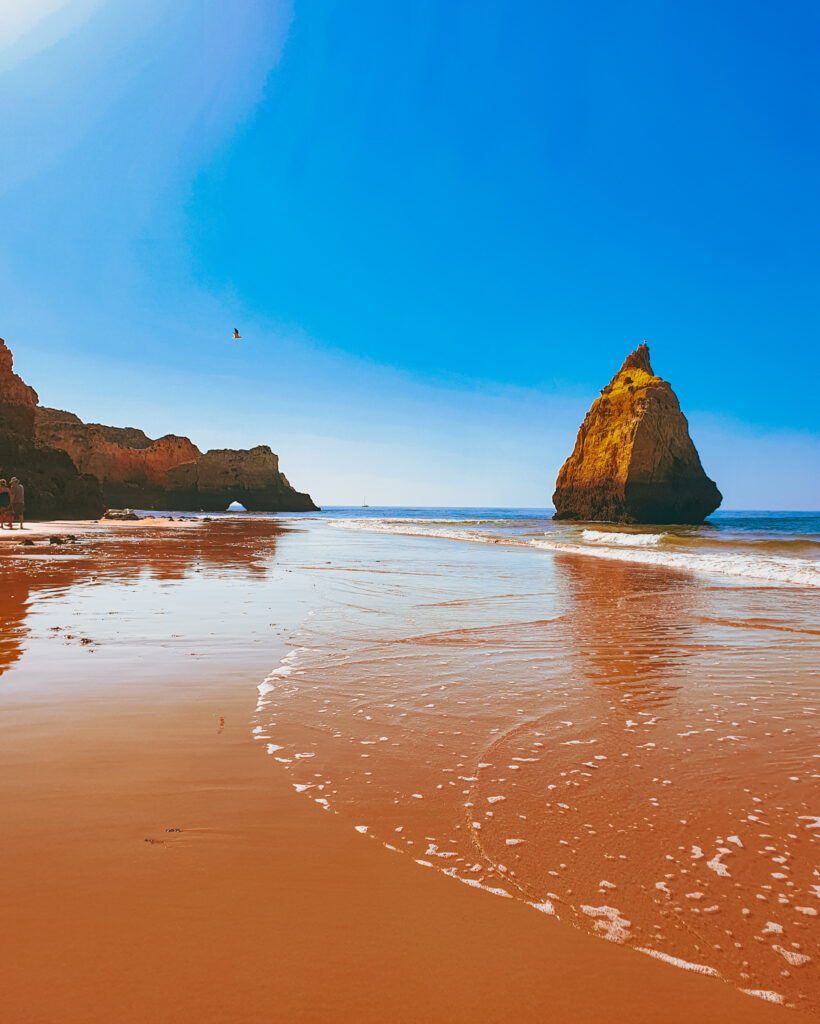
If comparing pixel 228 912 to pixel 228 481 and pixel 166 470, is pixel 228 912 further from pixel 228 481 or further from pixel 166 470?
pixel 166 470

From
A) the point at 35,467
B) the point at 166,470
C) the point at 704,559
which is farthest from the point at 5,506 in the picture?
the point at 166,470

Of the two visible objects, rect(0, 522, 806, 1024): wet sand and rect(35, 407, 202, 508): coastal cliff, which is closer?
rect(0, 522, 806, 1024): wet sand

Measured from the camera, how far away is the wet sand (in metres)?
1.50

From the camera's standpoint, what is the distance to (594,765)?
121 inches

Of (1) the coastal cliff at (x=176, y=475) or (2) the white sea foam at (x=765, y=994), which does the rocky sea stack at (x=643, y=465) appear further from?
(1) the coastal cliff at (x=176, y=475)

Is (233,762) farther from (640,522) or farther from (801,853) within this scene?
(640,522)

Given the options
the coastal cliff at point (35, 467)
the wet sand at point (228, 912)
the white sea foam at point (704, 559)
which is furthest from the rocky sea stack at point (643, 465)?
the wet sand at point (228, 912)

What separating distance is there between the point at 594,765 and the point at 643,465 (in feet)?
166

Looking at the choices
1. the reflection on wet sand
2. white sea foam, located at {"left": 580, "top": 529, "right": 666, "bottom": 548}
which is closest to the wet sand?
the reflection on wet sand

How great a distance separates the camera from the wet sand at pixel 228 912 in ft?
4.93

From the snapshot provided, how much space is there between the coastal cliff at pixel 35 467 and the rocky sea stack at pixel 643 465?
41.2 meters

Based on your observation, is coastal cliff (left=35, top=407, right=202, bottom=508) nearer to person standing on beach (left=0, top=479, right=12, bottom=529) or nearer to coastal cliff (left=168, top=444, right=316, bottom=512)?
coastal cliff (left=168, top=444, right=316, bottom=512)

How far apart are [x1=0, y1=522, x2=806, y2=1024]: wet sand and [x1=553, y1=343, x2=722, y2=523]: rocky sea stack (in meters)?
50.7

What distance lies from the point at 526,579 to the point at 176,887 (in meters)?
10.5
